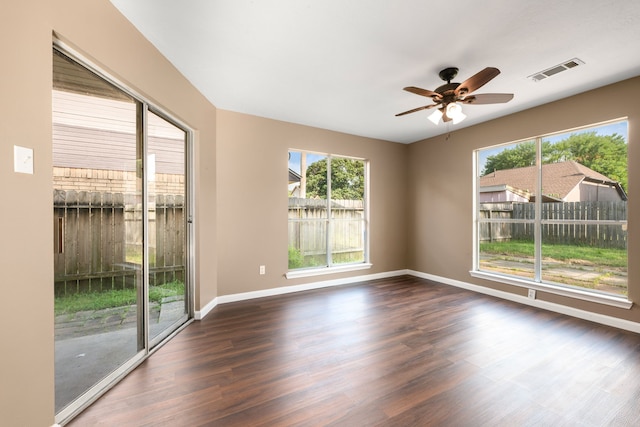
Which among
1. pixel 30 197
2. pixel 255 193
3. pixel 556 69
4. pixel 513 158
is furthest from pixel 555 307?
pixel 30 197

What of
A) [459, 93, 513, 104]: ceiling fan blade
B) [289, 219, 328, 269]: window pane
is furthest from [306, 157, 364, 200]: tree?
[459, 93, 513, 104]: ceiling fan blade

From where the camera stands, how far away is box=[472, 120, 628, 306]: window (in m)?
3.03

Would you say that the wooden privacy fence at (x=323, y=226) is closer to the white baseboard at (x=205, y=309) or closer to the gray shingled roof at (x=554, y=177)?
the white baseboard at (x=205, y=309)

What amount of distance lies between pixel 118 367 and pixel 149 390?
0.37 m

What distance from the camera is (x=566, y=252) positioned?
3.42 meters

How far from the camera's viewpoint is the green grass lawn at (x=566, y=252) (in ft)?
9.95

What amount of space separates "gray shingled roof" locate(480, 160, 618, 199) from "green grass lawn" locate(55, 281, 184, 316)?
15.8 feet

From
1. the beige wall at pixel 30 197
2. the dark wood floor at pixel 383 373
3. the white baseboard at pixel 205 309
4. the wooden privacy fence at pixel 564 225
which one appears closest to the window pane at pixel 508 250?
the wooden privacy fence at pixel 564 225

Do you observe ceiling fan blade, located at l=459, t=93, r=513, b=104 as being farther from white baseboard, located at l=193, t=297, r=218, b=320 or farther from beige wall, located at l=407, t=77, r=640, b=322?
white baseboard, located at l=193, t=297, r=218, b=320

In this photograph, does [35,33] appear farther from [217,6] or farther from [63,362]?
[63,362]

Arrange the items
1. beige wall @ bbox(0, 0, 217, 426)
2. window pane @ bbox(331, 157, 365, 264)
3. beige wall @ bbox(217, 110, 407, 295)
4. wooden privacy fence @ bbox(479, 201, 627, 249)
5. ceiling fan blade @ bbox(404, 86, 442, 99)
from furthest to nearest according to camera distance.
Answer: window pane @ bbox(331, 157, 365, 264) → beige wall @ bbox(217, 110, 407, 295) → wooden privacy fence @ bbox(479, 201, 627, 249) → ceiling fan blade @ bbox(404, 86, 442, 99) → beige wall @ bbox(0, 0, 217, 426)

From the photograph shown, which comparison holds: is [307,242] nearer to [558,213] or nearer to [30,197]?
[30,197]

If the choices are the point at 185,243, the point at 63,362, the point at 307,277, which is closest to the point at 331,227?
the point at 307,277

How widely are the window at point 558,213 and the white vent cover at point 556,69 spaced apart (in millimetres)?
1075
